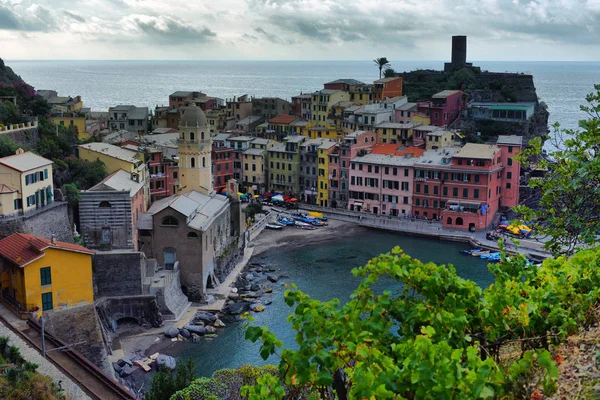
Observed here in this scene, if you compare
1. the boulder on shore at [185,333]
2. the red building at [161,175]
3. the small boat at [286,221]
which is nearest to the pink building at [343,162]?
the small boat at [286,221]

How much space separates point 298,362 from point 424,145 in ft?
195

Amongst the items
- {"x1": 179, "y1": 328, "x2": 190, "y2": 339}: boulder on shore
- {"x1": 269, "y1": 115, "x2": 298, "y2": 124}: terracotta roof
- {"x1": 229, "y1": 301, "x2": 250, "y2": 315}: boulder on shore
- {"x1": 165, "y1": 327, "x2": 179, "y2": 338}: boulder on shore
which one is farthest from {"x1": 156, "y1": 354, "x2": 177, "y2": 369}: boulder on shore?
{"x1": 269, "y1": 115, "x2": 298, "y2": 124}: terracotta roof

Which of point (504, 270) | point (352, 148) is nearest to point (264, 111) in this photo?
point (352, 148)

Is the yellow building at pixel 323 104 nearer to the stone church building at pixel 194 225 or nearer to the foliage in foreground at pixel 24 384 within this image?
the stone church building at pixel 194 225

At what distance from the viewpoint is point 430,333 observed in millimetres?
7941

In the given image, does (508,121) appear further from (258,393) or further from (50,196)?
(258,393)

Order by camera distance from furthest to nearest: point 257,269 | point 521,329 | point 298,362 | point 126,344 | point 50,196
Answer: point 257,269, point 50,196, point 126,344, point 521,329, point 298,362

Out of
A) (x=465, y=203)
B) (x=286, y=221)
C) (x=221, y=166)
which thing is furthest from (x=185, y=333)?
(x=221, y=166)

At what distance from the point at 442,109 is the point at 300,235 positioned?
29918 millimetres

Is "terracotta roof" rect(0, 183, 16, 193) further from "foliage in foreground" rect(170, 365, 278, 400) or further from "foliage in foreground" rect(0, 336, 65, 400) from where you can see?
"foliage in foreground" rect(170, 365, 278, 400)

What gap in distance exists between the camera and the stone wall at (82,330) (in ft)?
96.2

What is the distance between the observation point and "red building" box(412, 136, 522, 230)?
56.5m

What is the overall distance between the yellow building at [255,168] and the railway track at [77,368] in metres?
41.1

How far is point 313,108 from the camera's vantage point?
269 feet
